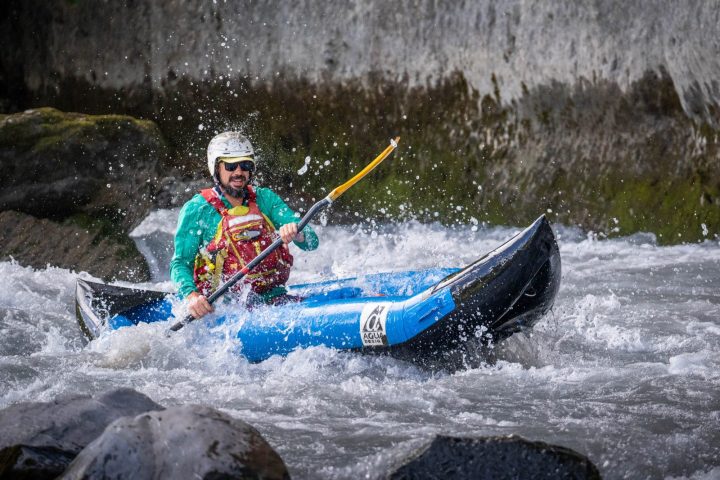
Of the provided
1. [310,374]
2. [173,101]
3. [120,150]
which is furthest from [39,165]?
[310,374]

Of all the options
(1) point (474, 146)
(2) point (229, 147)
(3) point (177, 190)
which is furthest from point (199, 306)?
(3) point (177, 190)

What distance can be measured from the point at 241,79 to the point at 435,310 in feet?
22.0

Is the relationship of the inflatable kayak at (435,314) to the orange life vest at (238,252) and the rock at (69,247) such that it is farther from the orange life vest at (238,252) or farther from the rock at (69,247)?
the rock at (69,247)

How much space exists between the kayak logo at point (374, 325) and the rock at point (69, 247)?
3.95 m

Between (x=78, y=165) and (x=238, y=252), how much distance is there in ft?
10.9

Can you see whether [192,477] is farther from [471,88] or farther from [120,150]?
[471,88]

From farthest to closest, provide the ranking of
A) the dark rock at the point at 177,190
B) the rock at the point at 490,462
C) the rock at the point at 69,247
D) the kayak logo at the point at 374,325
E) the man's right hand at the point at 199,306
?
the dark rock at the point at 177,190
the rock at the point at 69,247
the man's right hand at the point at 199,306
the kayak logo at the point at 374,325
the rock at the point at 490,462

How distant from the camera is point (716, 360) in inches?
212

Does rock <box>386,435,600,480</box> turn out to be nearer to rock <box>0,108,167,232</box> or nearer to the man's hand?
the man's hand

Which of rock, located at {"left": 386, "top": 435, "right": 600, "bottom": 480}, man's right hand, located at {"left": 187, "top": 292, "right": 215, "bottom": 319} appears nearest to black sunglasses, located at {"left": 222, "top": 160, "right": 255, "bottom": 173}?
man's right hand, located at {"left": 187, "top": 292, "right": 215, "bottom": 319}

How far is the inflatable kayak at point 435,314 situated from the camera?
509 centimetres

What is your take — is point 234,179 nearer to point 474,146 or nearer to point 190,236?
point 190,236

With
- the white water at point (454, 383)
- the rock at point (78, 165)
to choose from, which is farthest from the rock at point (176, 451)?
the rock at point (78, 165)

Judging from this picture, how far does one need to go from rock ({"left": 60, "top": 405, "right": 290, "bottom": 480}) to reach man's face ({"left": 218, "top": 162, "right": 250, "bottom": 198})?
250cm
